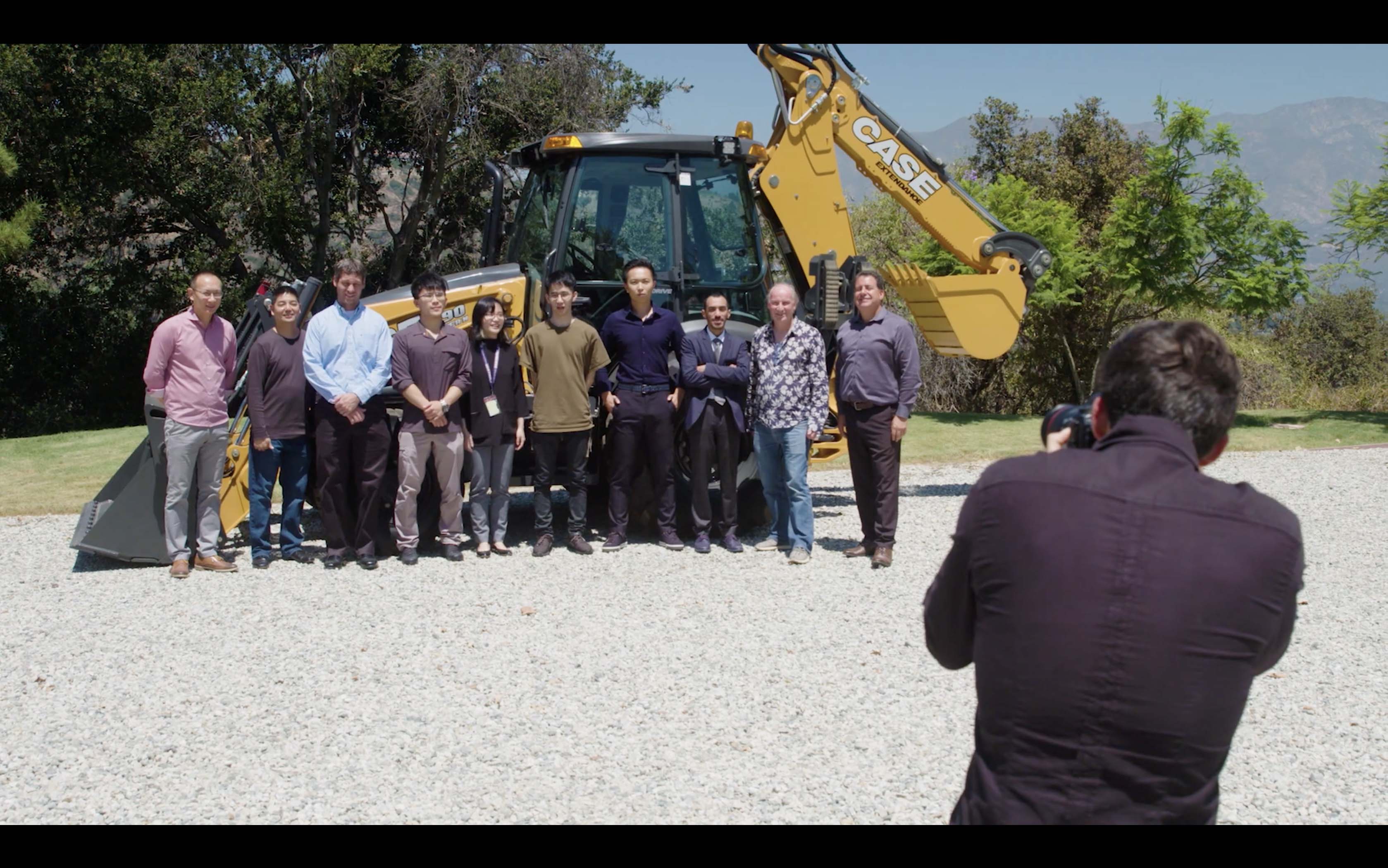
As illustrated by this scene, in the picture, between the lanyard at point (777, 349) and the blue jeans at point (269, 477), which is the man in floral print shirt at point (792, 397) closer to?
the lanyard at point (777, 349)

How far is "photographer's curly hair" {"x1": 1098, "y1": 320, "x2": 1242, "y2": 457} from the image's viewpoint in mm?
1992

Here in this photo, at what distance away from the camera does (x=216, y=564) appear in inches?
291

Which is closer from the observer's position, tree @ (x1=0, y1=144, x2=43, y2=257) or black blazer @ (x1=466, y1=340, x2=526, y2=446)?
black blazer @ (x1=466, y1=340, x2=526, y2=446)

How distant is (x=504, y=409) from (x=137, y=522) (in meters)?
2.59

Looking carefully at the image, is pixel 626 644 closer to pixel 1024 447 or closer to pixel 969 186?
pixel 1024 447

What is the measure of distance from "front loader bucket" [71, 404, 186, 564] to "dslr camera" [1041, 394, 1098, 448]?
6.69m

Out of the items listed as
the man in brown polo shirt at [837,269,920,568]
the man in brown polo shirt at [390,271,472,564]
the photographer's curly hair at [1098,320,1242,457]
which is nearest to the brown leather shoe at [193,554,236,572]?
the man in brown polo shirt at [390,271,472,564]

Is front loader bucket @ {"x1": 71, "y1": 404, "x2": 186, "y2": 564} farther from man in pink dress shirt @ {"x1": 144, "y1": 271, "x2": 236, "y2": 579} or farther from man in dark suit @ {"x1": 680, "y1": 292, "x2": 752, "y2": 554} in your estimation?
man in dark suit @ {"x1": 680, "y1": 292, "x2": 752, "y2": 554}

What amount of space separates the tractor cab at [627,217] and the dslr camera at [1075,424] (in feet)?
20.2

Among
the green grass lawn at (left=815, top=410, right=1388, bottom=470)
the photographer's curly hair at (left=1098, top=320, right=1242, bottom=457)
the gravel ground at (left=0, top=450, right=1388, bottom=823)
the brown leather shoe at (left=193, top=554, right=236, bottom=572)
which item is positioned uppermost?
the photographer's curly hair at (left=1098, top=320, right=1242, bottom=457)

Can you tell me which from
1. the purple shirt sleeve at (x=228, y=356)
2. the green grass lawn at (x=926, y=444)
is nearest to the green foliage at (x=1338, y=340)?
the green grass lawn at (x=926, y=444)

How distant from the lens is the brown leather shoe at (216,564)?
7.40 m

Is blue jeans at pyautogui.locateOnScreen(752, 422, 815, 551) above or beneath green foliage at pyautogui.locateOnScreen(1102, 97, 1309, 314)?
beneath

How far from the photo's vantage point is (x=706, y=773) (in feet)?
13.8
